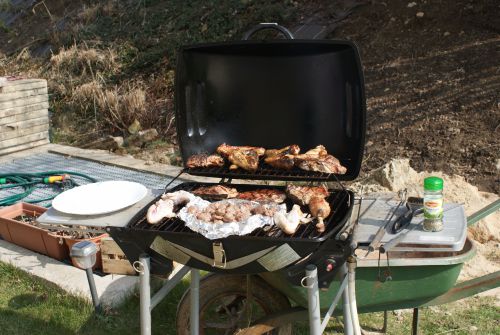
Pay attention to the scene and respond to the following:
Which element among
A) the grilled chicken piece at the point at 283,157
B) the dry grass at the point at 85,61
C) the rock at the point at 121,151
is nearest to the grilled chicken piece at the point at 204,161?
the grilled chicken piece at the point at 283,157

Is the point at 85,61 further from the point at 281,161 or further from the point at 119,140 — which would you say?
the point at 281,161

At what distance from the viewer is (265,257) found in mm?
2562

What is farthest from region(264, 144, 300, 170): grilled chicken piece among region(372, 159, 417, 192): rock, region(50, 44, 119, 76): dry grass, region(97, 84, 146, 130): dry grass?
region(50, 44, 119, 76): dry grass

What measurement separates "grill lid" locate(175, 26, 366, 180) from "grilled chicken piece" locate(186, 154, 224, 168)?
0.14 feet

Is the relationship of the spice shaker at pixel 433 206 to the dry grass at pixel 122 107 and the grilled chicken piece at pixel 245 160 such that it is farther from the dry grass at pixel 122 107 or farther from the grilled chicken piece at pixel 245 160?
the dry grass at pixel 122 107

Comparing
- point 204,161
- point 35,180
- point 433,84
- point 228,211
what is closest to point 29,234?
point 35,180

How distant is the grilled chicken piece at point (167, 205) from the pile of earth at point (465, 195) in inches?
89.5

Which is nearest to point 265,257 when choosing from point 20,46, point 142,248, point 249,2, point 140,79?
point 142,248

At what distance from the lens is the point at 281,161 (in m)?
3.32

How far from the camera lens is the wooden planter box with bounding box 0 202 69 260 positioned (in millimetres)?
4555

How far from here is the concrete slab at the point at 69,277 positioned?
4109mm

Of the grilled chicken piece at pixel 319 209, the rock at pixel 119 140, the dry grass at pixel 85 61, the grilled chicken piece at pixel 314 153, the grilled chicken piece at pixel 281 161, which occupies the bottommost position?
the rock at pixel 119 140

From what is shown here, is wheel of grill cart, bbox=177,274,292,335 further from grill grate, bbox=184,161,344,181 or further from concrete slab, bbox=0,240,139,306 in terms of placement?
concrete slab, bbox=0,240,139,306

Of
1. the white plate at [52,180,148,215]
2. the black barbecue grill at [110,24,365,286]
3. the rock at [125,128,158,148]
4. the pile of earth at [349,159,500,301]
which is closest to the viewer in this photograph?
the white plate at [52,180,148,215]
